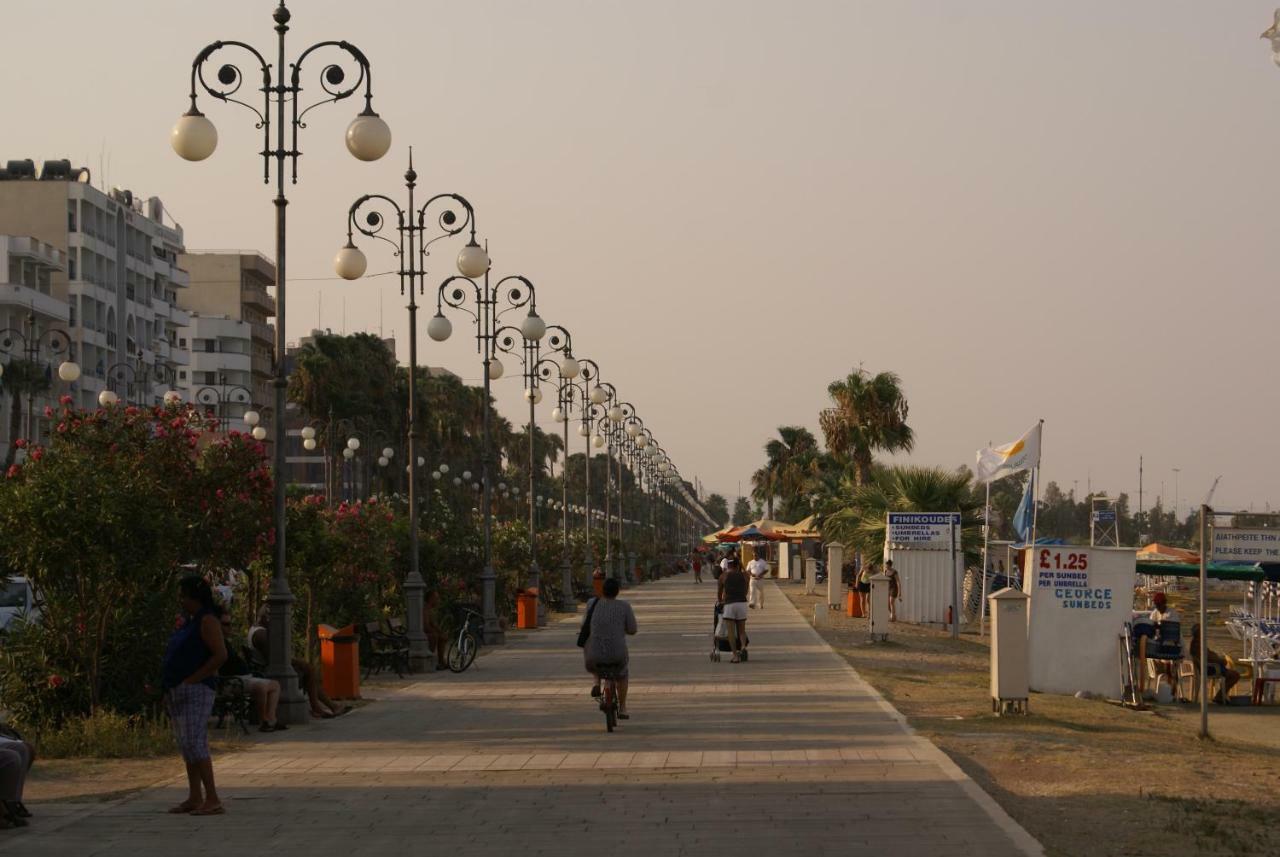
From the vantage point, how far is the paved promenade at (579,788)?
10.1 meters

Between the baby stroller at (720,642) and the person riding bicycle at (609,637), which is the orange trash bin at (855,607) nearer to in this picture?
the baby stroller at (720,642)

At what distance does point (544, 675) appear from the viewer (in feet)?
78.6

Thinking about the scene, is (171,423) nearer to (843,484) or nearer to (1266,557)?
(1266,557)

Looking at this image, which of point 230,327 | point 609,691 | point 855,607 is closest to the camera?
point 609,691

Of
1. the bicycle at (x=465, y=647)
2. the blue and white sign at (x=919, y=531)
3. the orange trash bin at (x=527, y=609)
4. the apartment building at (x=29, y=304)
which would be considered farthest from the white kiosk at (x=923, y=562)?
the apartment building at (x=29, y=304)

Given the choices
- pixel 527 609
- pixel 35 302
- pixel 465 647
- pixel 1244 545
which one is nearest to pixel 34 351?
pixel 527 609

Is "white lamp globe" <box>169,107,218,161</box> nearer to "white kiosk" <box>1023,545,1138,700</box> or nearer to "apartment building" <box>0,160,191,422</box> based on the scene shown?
"white kiosk" <box>1023,545,1138,700</box>

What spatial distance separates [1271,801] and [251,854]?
7.20 meters

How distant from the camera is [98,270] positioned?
90.4m

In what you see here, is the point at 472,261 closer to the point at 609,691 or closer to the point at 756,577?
the point at 609,691

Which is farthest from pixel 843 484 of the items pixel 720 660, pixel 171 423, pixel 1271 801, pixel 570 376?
pixel 1271 801

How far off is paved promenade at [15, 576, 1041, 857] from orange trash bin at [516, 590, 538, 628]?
17239 millimetres

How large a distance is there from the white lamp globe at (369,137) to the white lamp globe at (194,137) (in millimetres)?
1451

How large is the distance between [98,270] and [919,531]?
63960 mm
